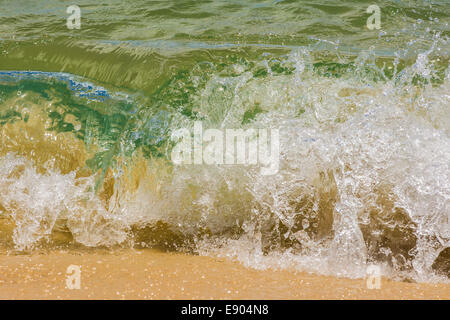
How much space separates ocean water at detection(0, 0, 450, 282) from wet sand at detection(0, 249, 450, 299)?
0.37ft

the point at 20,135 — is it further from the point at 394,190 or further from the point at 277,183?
the point at 394,190

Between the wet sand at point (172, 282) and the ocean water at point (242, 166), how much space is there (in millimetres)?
112

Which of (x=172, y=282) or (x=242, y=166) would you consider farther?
(x=242, y=166)

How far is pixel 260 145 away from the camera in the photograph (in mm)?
2635

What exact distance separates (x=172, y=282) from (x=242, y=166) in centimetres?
74

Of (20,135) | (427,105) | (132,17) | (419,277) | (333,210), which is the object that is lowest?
(419,277)

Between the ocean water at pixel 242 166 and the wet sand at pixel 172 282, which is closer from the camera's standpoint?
the wet sand at pixel 172 282

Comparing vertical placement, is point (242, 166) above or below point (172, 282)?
above

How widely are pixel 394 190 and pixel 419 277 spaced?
446mm

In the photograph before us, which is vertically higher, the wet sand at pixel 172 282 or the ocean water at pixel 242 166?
the ocean water at pixel 242 166

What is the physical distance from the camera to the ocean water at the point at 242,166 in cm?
239

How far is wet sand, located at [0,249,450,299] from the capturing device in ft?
6.69

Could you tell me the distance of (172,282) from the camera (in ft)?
7.03

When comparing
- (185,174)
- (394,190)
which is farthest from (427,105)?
(185,174)
